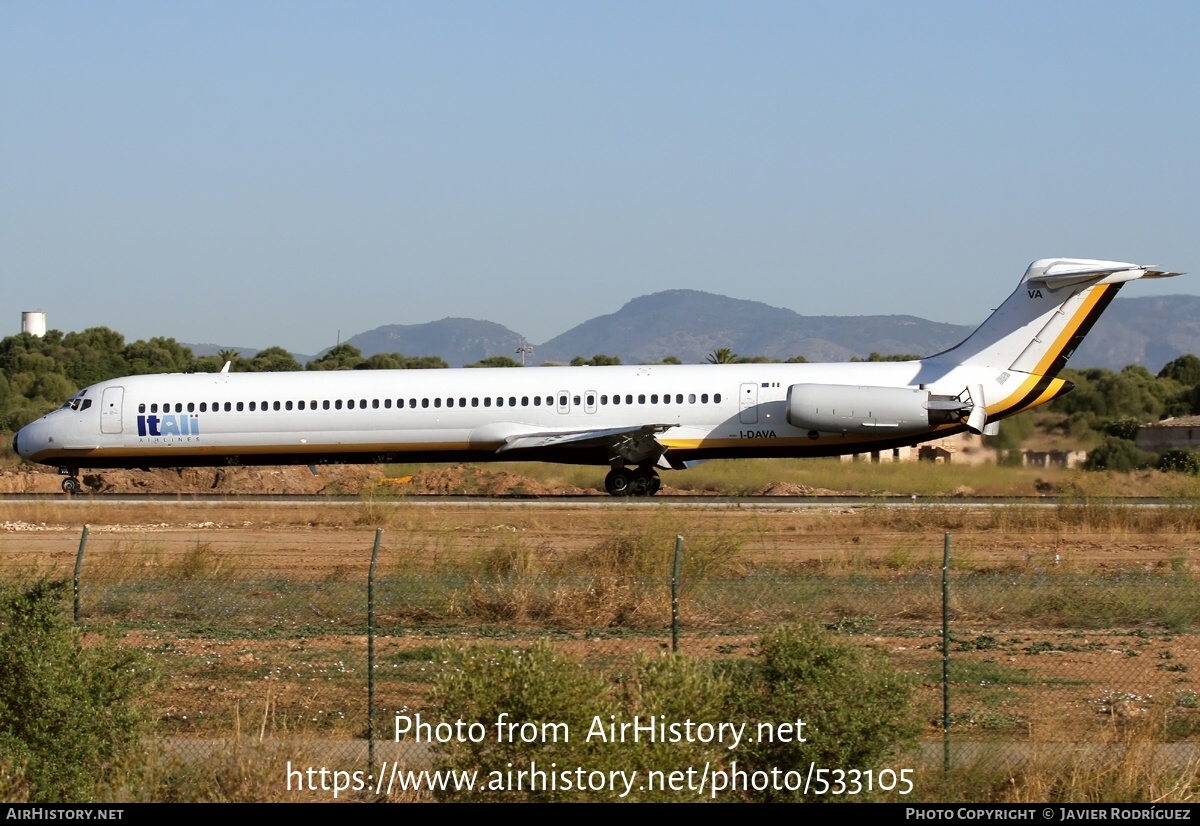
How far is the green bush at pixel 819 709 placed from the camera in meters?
8.44

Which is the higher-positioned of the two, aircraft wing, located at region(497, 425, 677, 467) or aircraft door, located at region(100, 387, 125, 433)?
aircraft door, located at region(100, 387, 125, 433)

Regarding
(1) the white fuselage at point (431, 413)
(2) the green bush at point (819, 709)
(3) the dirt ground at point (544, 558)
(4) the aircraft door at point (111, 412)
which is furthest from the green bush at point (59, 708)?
(4) the aircraft door at point (111, 412)

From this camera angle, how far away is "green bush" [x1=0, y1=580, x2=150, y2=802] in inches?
360

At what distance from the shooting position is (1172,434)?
3884cm

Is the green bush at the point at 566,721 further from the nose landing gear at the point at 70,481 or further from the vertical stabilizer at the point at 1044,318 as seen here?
the nose landing gear at the point at 70,481

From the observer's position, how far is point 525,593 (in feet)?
50.5

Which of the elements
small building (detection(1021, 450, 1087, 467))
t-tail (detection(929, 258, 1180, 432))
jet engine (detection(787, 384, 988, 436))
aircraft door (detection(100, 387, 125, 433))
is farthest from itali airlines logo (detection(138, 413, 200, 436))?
small building (detection(1021, 450, 1087, 467))

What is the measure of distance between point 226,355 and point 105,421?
1602 inches

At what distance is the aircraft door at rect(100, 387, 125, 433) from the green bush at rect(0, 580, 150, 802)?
71.9ft

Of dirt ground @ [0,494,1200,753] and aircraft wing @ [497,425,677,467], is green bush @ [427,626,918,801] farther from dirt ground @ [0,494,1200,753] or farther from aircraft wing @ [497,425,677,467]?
aircraft wing @ [497,425,677,467]

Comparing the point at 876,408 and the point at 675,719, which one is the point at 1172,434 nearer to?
the point at 876,408

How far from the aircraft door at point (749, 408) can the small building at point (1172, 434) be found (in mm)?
13784

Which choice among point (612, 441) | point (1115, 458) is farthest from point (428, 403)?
point (1115, 458)
